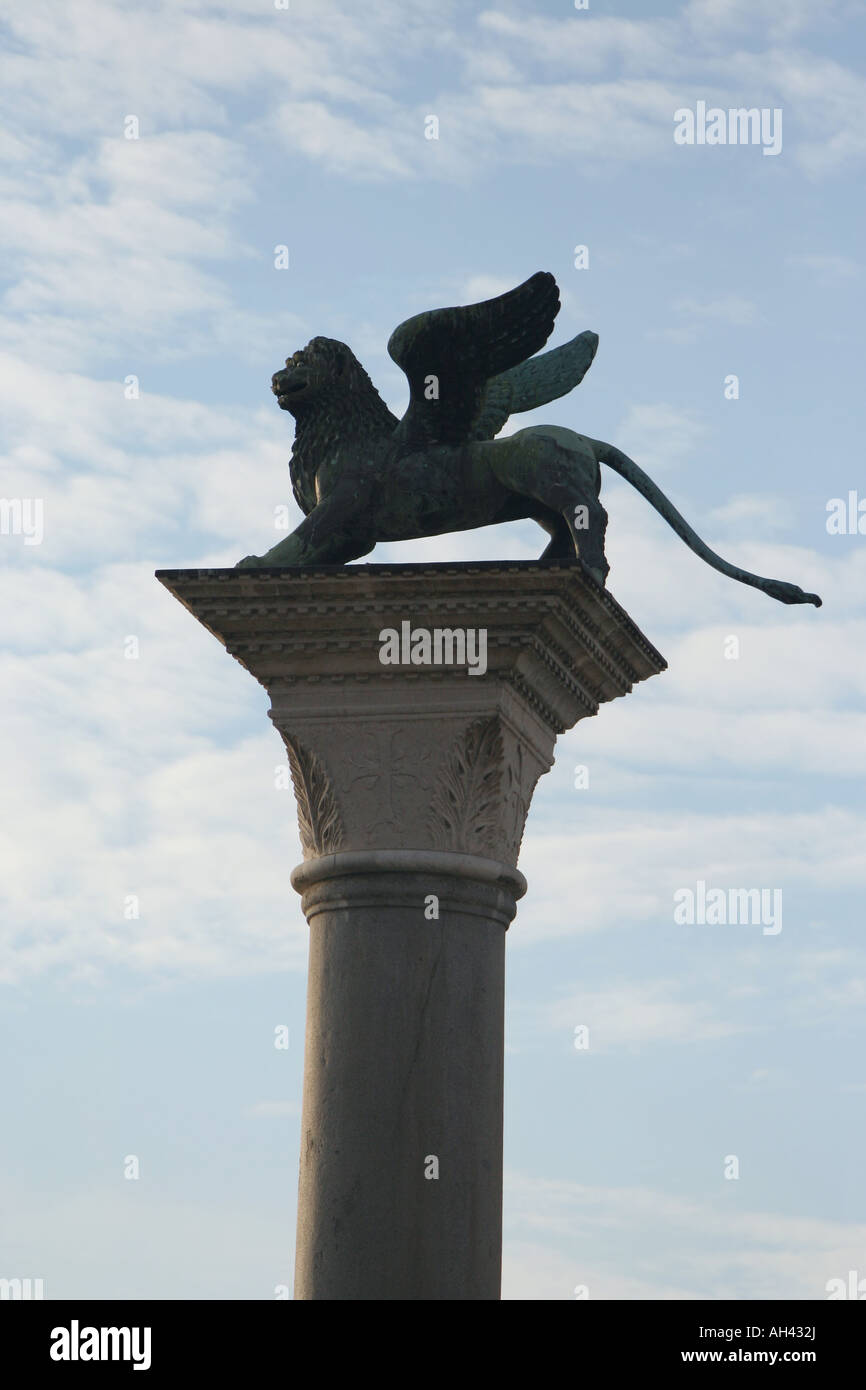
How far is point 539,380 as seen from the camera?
16.3m

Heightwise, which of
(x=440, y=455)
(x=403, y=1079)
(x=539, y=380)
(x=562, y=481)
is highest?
(x=539, y=380)

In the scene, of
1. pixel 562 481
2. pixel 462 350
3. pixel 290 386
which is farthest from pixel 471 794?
pixel 290 386

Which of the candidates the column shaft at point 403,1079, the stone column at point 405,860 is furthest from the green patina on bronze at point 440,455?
the column shaft at point 403,1079

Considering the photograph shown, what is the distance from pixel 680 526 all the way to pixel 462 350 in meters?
1.89

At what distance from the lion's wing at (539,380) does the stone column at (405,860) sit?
2.21m

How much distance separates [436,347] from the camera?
14789 millimetres

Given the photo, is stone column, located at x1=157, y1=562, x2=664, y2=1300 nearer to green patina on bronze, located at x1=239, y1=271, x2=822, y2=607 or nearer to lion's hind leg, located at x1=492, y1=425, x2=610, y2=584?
lion's hind leg, located at x1=492, y1=425, x2=610, y2=584

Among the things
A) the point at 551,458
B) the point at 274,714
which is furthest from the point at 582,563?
the point at 274,714

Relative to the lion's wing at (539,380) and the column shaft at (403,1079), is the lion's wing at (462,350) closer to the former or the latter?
the lion's wing at (539,380)

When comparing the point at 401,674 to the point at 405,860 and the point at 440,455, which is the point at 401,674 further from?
the point at 440,455

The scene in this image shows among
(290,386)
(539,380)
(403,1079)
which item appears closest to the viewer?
(403,1079)

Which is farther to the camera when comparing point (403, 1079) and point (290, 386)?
point (290, 386)

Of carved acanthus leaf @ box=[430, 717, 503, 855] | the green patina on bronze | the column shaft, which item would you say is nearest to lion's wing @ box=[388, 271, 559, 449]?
the green patina on bronze

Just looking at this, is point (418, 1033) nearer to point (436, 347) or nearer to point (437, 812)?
point (437, 812)
